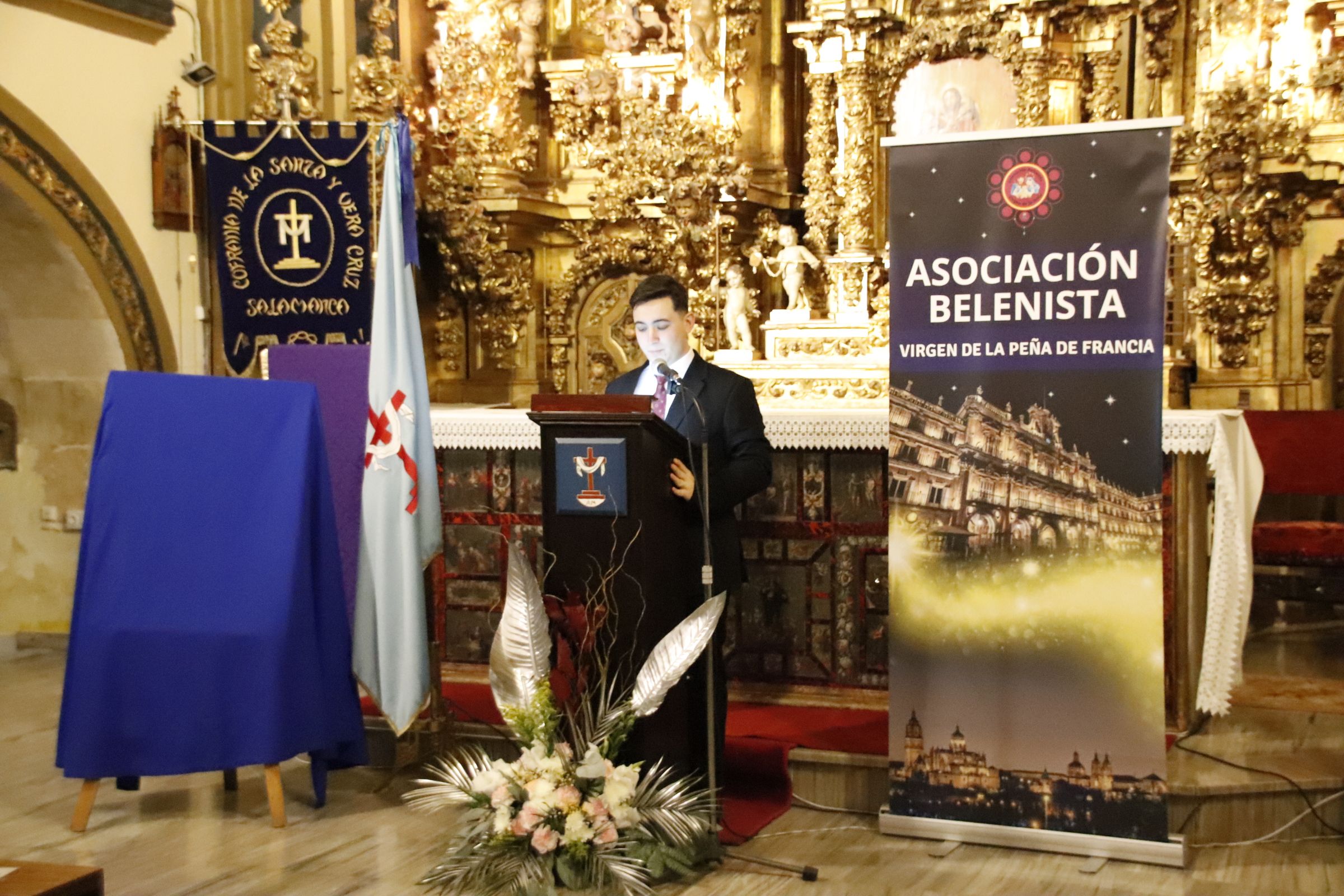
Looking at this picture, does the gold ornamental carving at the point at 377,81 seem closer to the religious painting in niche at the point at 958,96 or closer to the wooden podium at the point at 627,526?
the religious painting in niche at the point at 958,96

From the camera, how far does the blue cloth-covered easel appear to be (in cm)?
432

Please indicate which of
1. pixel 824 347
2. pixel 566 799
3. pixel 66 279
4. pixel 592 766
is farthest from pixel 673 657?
pixel 66 279

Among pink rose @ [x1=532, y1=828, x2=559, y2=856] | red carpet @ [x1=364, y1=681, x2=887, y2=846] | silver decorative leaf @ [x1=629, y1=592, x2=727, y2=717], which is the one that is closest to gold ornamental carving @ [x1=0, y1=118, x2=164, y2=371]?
red carpet @ [x1=364, y1=681, x2=887, y2=846]

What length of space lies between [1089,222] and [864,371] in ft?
9.91

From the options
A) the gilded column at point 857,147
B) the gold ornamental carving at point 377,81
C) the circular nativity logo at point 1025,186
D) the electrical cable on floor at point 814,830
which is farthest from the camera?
the gold ornamental carving at point 377,81

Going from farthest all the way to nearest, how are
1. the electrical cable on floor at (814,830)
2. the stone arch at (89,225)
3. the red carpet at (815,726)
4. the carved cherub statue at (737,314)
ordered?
the carved cherub statue at (737,314)
the stone arch at (89,225)
the red carpet at (815,726)
the electrical cable on floor at (814,830)

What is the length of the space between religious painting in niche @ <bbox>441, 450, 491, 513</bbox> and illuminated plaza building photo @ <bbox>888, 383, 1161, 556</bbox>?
2.13 metres

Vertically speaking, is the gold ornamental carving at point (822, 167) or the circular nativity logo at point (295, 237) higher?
the gold ornamental carving at point (822, 167)

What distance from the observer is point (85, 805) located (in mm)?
4391

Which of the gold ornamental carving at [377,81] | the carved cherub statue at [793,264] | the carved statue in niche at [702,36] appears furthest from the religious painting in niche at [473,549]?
the carved statue in niche at [702,36]

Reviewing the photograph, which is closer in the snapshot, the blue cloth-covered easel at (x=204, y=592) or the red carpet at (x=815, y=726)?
the blue cloth-covered easel at (x=204, y=592)

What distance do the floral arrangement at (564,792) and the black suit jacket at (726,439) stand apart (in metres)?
0.35

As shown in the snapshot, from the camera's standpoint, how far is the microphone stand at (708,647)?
381cm

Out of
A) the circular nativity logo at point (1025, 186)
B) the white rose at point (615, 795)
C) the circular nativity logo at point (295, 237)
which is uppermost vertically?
the circular nativity logo at point (295, 237)
